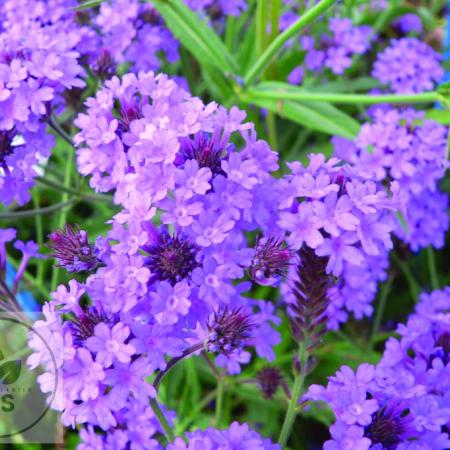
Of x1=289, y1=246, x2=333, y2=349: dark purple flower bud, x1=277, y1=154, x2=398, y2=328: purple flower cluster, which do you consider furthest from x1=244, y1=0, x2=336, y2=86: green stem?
x1=289, y1=246, x2=333, y2=349: dark purple flower bud

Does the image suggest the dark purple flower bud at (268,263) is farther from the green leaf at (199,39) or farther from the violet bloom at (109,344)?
the green leaf at (199,39)

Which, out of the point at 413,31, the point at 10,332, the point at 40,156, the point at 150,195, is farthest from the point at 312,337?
the point at 413,31

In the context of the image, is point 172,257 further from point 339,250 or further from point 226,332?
point 339,250

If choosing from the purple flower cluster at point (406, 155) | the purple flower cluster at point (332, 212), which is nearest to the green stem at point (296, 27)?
the purple flower cluster at point (406, 155)

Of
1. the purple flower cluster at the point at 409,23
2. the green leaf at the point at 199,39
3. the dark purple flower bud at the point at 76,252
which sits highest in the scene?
the green leaf at the point at 199,39

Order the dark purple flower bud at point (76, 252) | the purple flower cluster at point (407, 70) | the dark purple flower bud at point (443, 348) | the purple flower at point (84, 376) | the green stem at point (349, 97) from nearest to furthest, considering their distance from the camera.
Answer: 1. the purple flower at point (84, 376)
2. the dark purple flower bud at point (76, 252)
3. the dark purple flower bud at point (443, 348)
4. the green stem at point (349, 97)
5. the purple flower cluster at point (407, 70)

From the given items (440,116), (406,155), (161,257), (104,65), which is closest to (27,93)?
(104,65)

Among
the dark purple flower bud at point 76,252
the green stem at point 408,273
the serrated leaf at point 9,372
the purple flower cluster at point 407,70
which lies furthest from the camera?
the purple flower cluster at point 407,70
